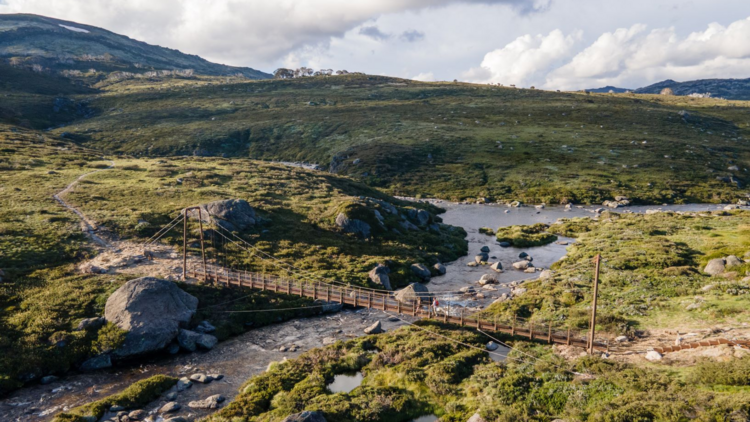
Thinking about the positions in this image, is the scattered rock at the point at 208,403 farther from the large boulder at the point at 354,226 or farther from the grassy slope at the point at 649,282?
the large boulder at the point at 354,226

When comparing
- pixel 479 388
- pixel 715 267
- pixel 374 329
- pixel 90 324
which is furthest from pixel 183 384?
pixel 715 267

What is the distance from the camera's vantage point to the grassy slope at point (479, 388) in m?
22.5

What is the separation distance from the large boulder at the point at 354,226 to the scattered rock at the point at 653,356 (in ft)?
130

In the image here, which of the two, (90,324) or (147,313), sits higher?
(147,313)

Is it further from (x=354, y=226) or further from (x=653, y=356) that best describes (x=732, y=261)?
(x=354, y=226)

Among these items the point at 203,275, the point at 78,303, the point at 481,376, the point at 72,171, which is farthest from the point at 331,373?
the point at 72,171

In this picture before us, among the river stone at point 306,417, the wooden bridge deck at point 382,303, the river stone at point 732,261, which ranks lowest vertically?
the river stone at point 306,417

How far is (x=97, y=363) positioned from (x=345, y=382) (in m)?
19.3

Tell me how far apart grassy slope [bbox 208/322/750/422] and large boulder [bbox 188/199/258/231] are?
29647mm

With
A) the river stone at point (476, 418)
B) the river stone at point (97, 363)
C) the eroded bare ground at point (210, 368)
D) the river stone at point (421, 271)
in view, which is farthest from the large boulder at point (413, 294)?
the river stone at point (97, 363)

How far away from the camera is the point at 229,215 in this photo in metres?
58.1

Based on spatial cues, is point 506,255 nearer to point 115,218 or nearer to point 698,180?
point 115,218

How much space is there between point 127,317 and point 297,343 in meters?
14.4

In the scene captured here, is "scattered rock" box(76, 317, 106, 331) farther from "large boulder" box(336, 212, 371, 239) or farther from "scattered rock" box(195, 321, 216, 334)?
"large boulder" box(336, 212, 371, 239)
